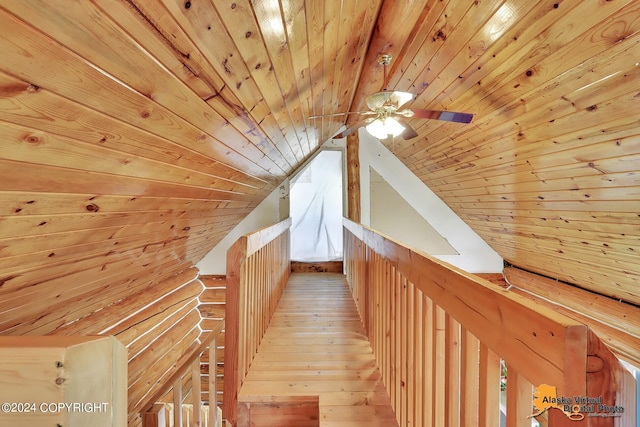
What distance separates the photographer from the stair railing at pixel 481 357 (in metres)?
0.46

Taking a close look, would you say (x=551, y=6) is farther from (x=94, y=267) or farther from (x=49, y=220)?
(x=94, y=267)

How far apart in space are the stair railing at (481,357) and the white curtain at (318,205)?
158 inches

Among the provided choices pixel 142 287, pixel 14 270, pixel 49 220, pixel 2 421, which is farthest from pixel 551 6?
pixel 142 287

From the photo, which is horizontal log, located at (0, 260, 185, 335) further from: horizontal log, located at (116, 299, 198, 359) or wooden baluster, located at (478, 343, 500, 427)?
wooden baluster, located at (478, 343, 500, 427)

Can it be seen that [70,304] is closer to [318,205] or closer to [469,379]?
[469,379]

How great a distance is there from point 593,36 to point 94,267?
2854mm

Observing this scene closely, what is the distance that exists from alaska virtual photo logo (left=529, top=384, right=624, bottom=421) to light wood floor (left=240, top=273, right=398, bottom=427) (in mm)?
1402

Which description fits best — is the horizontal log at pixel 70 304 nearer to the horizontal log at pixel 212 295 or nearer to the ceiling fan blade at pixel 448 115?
the horizontal log at pixel 212 295

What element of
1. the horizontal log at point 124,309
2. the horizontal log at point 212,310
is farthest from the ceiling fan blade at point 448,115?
the horizontal log at point 212,310

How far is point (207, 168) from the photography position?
1738 mm

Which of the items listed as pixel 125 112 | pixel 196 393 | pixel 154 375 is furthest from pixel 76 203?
pixel 154 375

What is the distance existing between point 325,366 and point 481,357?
5.29 feet

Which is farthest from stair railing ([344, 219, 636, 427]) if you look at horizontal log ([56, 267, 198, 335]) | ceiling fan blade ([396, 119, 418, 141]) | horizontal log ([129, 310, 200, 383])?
horizontal log ([129, 310, 200, 383])

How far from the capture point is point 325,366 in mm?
2146
